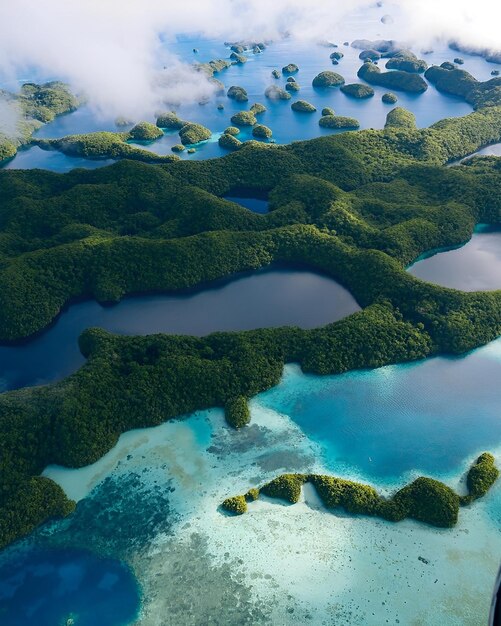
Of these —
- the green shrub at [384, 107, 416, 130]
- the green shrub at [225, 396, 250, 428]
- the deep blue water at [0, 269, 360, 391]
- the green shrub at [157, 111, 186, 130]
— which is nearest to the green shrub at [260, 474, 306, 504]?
the green shrub at [225, 396, 250, 428]

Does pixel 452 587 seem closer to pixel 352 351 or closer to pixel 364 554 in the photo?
pixel 364 554

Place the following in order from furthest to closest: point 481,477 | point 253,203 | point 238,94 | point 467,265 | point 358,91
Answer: point 358,91, point 238,94, point 253,203, point 467,265, point 481,477

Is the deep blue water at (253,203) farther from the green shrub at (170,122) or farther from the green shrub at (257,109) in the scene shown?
the green shrub at (257,109)

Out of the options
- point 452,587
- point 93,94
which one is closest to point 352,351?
point 452,587

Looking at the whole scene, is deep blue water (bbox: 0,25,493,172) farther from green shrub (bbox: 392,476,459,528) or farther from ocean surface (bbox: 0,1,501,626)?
green shrub (bbox: 392,476,459,528)

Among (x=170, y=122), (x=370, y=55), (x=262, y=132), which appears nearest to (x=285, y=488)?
(x=262, y=132)

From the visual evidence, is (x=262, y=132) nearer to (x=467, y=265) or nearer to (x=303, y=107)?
(x=303, y=107)

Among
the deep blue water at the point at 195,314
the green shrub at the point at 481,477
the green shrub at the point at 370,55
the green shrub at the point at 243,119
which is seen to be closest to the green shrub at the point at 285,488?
the green shrub at the point at 481,477
